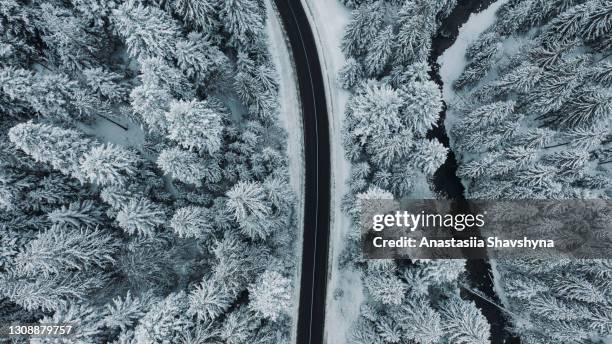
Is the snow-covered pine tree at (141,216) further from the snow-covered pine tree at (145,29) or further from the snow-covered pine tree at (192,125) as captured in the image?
the snow-covered pine tree at (145,29)

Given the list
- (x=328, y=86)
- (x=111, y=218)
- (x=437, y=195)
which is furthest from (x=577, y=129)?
(x=111, y=218)

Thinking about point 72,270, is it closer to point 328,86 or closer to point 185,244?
point 185,244

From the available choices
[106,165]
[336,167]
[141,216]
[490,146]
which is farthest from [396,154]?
[106,165]

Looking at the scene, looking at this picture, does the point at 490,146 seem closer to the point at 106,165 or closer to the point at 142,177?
the point at 142,177

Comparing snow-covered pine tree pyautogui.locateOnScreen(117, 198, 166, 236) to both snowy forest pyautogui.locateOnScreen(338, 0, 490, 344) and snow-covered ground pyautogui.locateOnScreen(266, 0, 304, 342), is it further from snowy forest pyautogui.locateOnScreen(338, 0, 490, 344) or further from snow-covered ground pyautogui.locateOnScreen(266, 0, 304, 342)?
snowy forest pyautogui.locateOnScreen(338, 0, 490, 344)

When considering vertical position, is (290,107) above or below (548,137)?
above

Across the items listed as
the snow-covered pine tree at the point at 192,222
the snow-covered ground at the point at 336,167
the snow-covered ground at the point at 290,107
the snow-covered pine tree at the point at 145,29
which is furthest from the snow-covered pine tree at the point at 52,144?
the snow-covered ground at the point at 336,167
